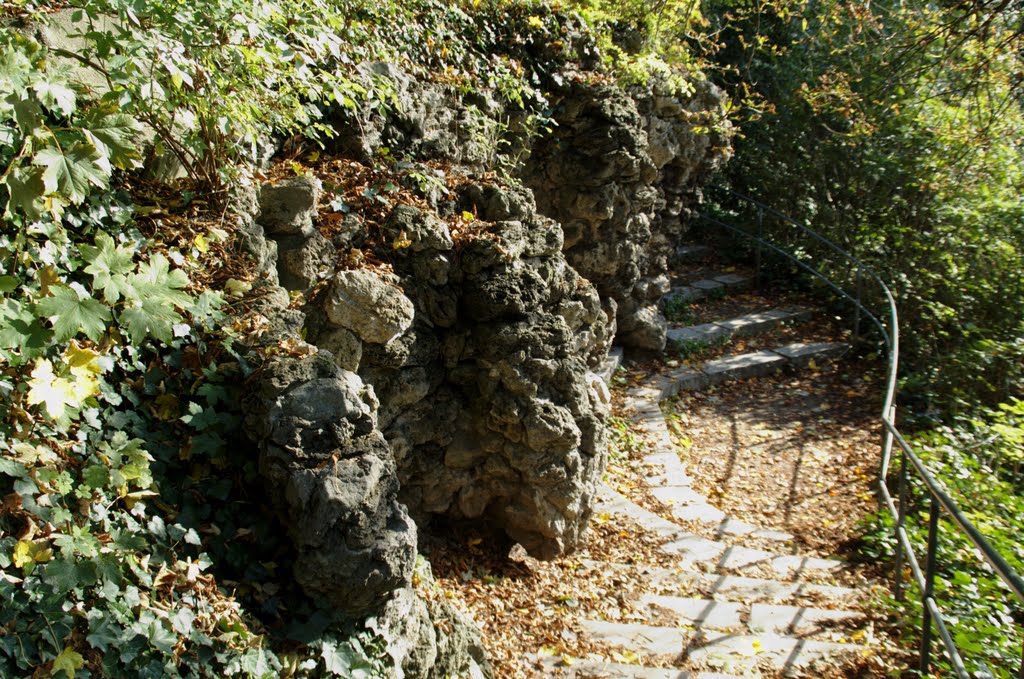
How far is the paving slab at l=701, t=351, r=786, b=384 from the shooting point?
29.5 feet

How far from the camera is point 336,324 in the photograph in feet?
12.5

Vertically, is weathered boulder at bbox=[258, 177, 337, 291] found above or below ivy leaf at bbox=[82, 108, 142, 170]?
below

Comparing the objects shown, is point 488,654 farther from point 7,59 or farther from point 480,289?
point 7,59

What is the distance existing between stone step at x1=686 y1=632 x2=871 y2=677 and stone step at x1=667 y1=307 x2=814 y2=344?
5.52m

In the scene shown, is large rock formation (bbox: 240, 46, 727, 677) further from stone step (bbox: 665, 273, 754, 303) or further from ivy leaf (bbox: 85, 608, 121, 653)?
stone step (bbox: 665, 273, 754, 303)

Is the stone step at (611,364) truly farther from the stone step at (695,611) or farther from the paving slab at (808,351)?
the stone step at (695,611)

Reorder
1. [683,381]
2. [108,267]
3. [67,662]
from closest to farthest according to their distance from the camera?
[67,662]
[108,267]
[683,381]

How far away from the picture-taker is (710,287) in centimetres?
1101

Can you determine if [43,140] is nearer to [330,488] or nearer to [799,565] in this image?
[330,488]

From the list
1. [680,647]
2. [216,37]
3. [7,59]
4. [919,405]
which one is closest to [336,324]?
[216,37]

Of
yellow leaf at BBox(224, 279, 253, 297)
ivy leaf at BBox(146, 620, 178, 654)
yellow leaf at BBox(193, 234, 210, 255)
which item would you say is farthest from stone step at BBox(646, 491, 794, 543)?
ivy leaf at BBox(146, 620, 178, 654)

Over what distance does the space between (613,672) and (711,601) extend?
115 centimetres

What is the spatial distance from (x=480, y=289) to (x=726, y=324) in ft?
20.4

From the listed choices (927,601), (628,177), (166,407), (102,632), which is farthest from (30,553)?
(628,177)
